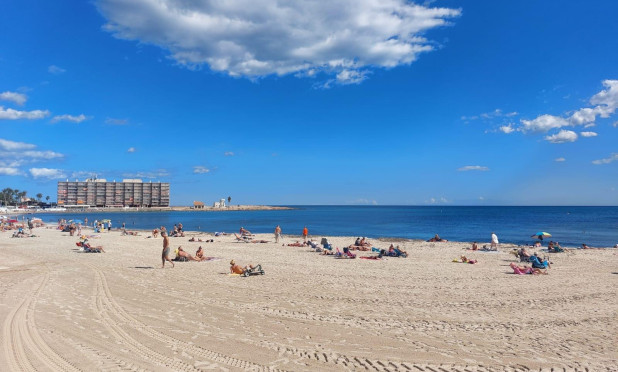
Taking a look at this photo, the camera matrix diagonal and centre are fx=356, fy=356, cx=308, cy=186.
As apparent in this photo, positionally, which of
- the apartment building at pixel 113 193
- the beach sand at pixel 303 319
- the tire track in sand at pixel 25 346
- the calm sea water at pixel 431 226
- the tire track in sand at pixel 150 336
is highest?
the apartment building at pixel 113 193

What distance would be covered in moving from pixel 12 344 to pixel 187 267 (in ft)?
29.5

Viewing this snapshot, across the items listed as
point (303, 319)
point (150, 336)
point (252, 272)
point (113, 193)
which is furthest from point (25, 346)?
point (113, 193)

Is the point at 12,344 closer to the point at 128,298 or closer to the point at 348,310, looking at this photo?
the point at 128,298

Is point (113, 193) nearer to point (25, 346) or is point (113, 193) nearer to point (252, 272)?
point (252, 272)

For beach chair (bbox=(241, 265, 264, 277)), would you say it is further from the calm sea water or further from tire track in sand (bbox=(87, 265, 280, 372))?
the calm sea water

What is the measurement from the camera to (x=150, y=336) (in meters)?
6.64

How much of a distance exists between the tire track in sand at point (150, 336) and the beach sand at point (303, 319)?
31 millimetres

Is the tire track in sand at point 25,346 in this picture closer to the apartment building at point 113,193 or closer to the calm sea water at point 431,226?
the calm sea water at point 431,226

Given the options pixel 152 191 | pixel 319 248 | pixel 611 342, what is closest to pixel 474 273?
pixel 611 342

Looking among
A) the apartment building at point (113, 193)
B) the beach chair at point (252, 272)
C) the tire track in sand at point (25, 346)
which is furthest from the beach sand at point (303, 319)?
the apartment building at point (113, 193)

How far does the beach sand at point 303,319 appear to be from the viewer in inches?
226

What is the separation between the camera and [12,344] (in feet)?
20.0

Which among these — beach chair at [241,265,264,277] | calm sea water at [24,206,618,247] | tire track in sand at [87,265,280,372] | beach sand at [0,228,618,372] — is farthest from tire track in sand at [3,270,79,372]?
calm sea water at [24,206,618,247]

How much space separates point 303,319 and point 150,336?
3112mm
